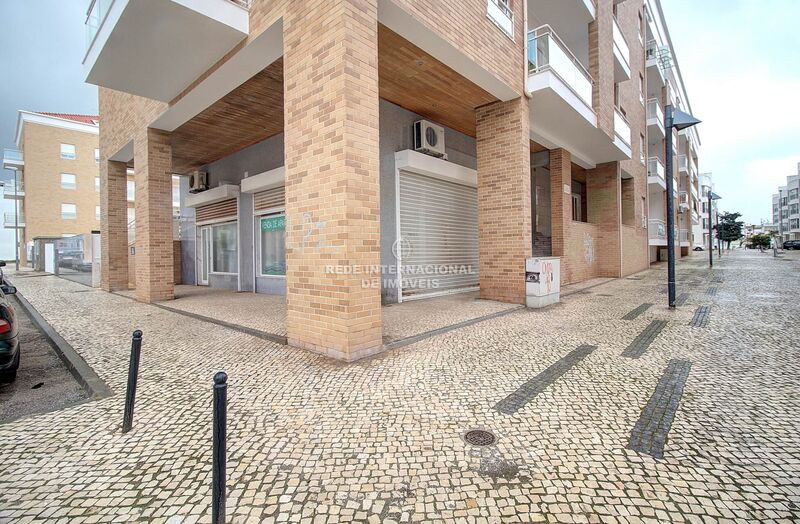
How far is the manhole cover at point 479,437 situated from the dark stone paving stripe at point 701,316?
5.62 meters

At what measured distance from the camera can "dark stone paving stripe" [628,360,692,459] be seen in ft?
8.32

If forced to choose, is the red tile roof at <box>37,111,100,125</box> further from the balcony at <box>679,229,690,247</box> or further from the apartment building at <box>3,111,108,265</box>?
the balcony at <box>679,229,690,247</box>

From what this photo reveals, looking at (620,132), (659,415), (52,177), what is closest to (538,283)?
(659,415)

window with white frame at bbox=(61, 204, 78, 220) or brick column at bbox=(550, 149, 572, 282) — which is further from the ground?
window with white frame at bbox=(61, 204, 78, 220)

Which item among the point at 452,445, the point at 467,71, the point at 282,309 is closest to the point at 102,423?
the point at 452,445

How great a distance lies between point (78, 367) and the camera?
4406 mm

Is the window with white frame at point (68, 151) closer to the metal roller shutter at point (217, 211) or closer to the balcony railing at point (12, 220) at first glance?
the balcony railing at point (12, 220)

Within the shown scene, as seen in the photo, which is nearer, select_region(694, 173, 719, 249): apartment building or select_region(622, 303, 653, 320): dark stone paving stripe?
select_region(622, 303, 653, 320): dark stone paving stripe

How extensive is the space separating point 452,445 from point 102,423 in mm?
2919

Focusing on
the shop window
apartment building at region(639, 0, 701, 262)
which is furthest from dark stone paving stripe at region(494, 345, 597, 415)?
apartment building at region(639, 0, 701, 262)

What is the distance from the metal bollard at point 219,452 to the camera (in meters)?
1.78

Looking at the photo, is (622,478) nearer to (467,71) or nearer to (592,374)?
(592,374)

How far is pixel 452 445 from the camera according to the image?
100 inches

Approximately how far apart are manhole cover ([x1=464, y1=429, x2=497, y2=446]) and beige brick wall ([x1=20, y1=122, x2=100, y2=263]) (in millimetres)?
46219
